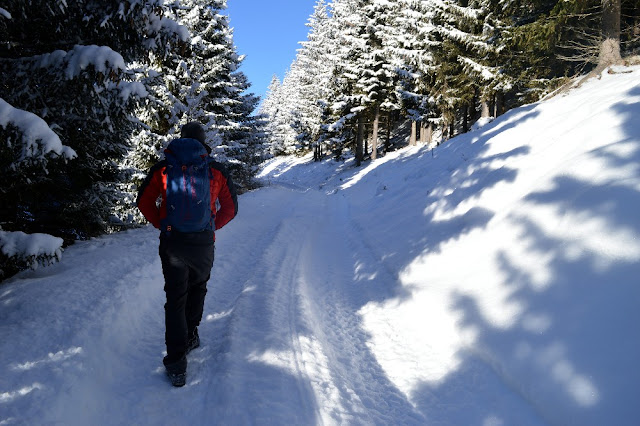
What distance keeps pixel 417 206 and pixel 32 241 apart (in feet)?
22.7

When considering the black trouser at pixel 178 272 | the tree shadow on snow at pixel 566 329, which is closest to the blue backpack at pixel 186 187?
the black trouser at pixel 178 272

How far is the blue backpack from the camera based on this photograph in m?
2.87

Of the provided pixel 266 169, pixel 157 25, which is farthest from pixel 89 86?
pixel 266 169

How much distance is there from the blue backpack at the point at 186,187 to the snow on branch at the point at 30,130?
1.27m

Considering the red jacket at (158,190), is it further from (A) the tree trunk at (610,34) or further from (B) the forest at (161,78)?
(A) the tree trunk at (610,34)

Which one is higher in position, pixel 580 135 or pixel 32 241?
pixel 32 241

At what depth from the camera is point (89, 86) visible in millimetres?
3873

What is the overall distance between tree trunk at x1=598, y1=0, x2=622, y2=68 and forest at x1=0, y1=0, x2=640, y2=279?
4cm

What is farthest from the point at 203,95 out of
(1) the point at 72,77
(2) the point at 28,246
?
(2) the point at 28,246

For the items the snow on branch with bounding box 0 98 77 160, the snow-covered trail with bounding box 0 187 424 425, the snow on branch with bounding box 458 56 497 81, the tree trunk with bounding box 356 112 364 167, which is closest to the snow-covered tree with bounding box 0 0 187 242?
the snow on branch with bounding box 0 98 77 160

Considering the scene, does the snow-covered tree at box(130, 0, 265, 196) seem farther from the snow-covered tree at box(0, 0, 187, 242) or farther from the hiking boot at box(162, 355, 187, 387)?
the hiking boot at box(162, 355, 187, 387)

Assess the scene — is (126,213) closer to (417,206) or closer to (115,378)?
(115,378)

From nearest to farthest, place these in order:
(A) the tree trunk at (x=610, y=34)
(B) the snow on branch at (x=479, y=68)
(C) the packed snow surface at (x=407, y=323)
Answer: (C) the packed snow surface at (x=407, y=323)
(A) the tree trunk at (x=610, y=34)
(B) the snow on branch at (x=479, y=68)

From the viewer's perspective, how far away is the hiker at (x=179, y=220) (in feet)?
9.45
